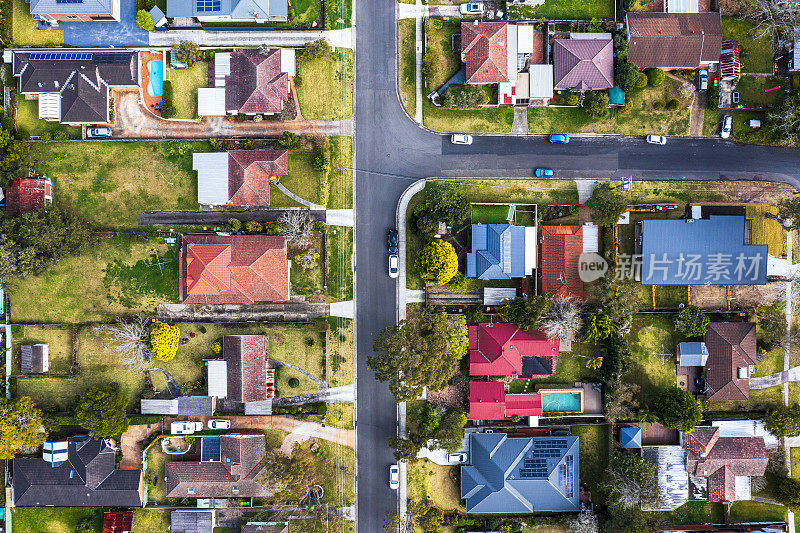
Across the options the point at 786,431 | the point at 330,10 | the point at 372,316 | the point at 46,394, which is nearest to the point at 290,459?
the point at 372,316

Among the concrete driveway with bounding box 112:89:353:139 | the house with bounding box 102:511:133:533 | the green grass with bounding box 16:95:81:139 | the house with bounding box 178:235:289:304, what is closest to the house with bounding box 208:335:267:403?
the house with bounding box 178:235:289:304

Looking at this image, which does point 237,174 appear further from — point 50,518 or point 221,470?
point 50,518

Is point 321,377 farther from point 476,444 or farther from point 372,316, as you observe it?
point 476,444

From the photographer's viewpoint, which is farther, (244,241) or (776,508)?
(776,508)

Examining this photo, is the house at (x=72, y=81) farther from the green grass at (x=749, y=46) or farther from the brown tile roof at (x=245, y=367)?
the green grass at (x=749, y=46)

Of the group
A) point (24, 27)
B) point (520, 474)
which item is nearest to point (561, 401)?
point (520, 474)
